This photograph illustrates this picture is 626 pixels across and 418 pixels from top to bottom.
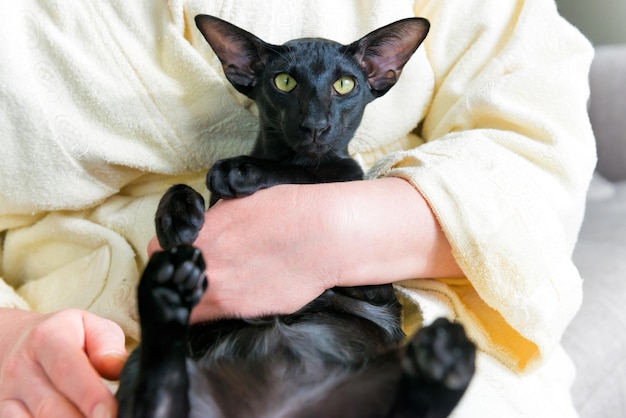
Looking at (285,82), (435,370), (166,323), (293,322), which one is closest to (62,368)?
(166,323)

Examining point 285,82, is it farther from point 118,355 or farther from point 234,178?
point 118,355

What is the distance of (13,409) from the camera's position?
0.67 m

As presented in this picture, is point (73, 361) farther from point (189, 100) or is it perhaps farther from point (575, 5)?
point (575, 5)

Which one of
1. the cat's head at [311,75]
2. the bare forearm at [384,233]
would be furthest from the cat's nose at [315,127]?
the bare forearm at [384,233]

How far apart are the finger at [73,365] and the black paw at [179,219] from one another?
137 millimetres

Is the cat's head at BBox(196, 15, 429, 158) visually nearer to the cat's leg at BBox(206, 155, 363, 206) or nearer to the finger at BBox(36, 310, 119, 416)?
the cat's leg at BBox(206, 155, 363, 206)

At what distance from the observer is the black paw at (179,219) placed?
0.75 m

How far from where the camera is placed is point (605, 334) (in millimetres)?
1259

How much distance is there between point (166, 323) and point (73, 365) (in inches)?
5.4

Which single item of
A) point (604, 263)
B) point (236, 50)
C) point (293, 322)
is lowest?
point (604, 263)

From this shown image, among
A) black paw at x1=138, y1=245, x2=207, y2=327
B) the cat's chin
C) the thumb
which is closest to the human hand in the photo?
the thumb

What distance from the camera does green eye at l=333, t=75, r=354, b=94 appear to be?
3.08 ft

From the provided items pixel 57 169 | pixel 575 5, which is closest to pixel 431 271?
pixel 57 169

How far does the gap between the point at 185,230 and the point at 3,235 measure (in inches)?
19.1
